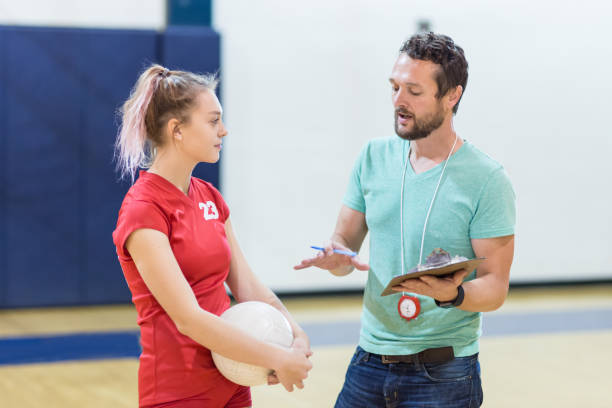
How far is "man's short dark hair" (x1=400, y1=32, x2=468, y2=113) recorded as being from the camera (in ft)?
7.63

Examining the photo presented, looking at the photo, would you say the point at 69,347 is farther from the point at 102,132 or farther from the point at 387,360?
the point at 387,360

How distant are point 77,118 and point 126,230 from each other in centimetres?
512

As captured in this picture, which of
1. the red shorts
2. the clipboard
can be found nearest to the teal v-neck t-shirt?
the clipboard

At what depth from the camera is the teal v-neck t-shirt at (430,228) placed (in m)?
2.29

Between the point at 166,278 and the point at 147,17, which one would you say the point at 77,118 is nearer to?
the point at 147,17

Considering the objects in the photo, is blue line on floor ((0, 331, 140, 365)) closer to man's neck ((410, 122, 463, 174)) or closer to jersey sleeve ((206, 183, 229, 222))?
jersey sleeve ((206, 183, 229, 222))

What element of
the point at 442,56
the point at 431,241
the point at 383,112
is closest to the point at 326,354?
the point at 383,112

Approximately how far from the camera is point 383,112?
23.8 ft

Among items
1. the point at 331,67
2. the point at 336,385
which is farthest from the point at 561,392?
the point at 331,67

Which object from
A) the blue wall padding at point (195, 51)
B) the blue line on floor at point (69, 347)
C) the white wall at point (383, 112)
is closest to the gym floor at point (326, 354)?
the blue line on floor at point (69, 347)

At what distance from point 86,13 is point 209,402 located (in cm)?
546

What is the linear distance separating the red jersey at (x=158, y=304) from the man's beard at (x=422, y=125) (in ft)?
2.27

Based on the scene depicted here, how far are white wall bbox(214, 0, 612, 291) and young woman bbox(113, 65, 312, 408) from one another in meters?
4.81

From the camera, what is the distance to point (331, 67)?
7.09m
